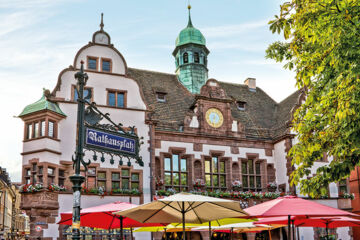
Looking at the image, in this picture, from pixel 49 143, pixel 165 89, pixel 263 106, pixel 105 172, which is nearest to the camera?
pixel 49 143

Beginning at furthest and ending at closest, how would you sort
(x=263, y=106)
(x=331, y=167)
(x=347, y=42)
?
(x=263, y=106) → (x=331, y=167) → (x=347, y=42)

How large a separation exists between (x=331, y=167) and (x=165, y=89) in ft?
63.3

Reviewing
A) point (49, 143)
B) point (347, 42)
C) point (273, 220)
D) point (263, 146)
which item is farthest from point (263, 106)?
point (347, 42)

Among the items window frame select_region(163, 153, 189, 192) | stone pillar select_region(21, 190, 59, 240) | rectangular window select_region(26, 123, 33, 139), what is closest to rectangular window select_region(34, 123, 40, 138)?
rectangular window select_region(26, 123, 33, 139)

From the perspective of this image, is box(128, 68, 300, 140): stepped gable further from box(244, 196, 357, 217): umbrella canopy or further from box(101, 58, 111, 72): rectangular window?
box(244, 196, 357, 217): umbrella canopy

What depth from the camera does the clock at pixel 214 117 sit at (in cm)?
2686

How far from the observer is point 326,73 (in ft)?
37.0

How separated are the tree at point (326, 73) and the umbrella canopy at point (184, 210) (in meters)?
2.99

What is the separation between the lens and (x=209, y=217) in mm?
9766

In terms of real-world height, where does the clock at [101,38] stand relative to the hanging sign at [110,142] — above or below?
above

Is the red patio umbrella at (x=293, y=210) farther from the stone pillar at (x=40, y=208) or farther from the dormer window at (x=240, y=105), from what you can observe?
the dormer window at (x=240, y=105)

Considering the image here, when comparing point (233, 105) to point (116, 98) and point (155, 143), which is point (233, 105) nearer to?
point (155, 143)

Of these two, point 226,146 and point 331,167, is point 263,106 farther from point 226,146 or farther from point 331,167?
point 331,167

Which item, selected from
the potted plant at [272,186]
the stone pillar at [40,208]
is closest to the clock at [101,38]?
the stone pillar at [40,208]
